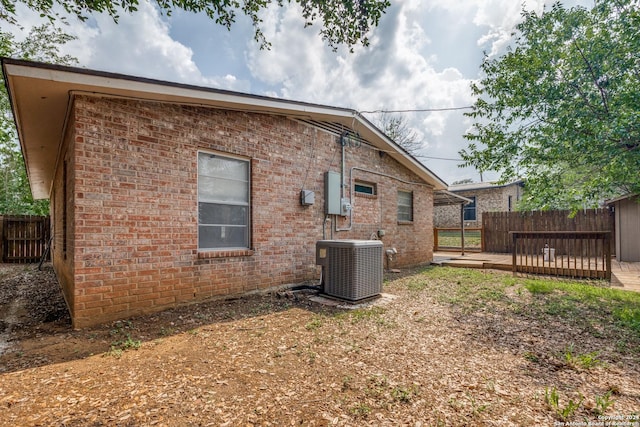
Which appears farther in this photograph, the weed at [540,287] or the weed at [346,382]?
the weed at [540,287]

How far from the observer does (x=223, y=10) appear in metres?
4.39

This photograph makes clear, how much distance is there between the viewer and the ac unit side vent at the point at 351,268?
15.9 ft

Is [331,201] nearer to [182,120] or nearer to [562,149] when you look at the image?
[182,120]

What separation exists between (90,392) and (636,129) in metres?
7.48

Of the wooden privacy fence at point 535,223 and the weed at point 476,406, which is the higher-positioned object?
the wooden privacy fence at point 535,223

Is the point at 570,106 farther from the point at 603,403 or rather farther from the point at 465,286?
the point at 603,403

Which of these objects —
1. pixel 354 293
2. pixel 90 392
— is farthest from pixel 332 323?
pixel 90 392

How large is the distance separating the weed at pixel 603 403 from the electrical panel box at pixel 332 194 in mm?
4948

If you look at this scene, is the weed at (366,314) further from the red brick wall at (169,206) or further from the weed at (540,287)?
the weed at (540,287)

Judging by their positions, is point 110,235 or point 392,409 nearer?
point 392,409

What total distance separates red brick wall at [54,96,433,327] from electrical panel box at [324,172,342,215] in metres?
0.14

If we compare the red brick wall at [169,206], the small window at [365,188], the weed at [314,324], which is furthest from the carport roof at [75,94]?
the weed at [314,324]

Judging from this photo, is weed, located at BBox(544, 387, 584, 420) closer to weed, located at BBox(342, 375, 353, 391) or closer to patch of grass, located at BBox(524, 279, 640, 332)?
weed, located at BBox(342, 375, 353, 391)

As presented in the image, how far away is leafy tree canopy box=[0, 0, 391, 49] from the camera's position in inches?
157
